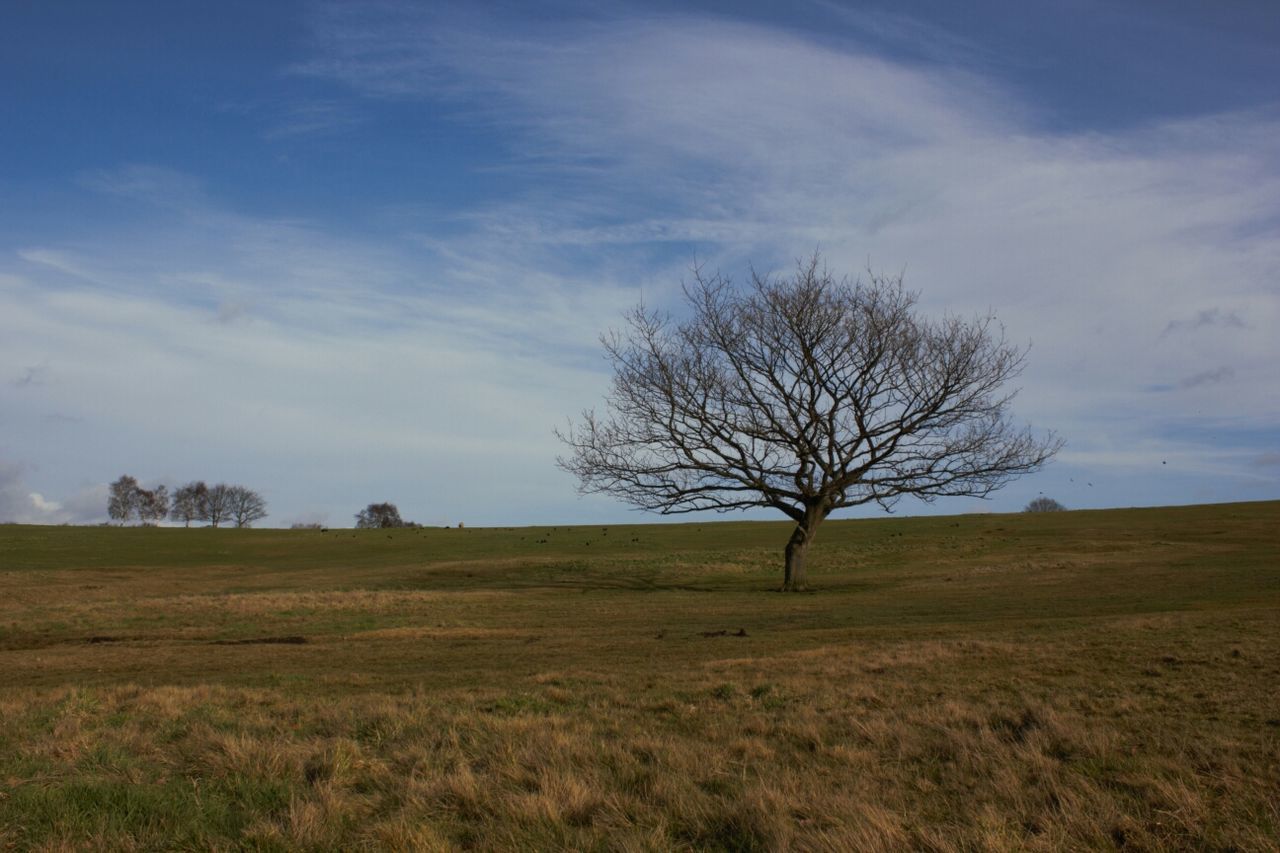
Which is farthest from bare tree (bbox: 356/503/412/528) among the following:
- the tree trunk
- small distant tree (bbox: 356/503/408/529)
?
the tree trunk

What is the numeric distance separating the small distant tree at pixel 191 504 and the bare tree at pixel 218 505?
11.1 inches

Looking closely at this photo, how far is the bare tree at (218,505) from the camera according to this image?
132 meters

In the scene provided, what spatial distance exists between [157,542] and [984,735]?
2953 inches

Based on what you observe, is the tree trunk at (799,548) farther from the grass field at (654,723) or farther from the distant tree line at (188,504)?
the distant tree line at (188,504)

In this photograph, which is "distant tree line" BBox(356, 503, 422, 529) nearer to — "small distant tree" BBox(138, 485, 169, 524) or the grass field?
"small distant tree" BBox(138, 485, 169, 524)

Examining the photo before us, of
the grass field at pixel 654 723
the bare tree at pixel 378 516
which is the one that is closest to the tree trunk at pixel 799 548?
the grass field at pixel 654 723

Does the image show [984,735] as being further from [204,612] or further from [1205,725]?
[204,612]

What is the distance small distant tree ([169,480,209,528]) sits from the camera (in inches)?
5167

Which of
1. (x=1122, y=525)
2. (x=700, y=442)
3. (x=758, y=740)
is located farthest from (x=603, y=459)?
(x=1122, y=525)

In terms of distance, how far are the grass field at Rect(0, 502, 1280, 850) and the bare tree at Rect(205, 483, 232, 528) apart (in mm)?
112896

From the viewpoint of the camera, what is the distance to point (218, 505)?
132 m

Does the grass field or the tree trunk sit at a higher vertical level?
the tree trunk

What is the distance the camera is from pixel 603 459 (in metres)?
32.5

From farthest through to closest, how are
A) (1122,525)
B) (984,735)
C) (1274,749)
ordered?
(1122,525) < (984,735) < (1274,749)
